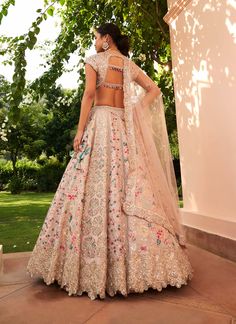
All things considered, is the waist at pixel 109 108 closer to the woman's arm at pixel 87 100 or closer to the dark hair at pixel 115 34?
the woman's arm at pixel 87 100

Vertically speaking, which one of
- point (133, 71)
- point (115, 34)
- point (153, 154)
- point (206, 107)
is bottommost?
point (153, 154)

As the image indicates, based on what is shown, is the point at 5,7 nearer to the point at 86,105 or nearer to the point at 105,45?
the point at 105,45

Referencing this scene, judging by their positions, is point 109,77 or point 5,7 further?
point 5,7

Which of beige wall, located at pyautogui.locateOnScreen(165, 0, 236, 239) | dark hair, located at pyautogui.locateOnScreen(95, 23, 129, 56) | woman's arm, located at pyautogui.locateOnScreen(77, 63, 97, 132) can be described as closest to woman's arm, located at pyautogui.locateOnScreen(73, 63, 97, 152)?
woman's arm, located at pyautogui.locateOnScreen(77, 63, 97, 132)

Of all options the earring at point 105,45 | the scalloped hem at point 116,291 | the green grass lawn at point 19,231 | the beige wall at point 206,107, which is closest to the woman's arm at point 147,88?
the earring at point 105,45

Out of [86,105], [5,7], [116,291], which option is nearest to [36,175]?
[5,7]

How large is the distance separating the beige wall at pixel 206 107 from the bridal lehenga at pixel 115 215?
0.63 m

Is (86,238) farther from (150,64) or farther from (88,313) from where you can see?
(150,64)

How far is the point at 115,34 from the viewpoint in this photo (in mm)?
2703

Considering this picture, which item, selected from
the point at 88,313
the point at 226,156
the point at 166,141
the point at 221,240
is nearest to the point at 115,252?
the point at 88,313

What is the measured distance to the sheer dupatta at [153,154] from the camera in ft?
7.87

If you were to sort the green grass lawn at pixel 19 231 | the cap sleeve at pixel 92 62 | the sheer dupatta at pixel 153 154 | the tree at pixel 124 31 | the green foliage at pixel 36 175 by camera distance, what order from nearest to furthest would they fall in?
the sheer dupatta at pixel 153 154
the cap sleeve at pixel 92 62
the green grass lawn at pixel 19 231
the tree at pixel 124 31
the green foliage at pixel 36 175

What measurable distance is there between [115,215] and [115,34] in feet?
4.84

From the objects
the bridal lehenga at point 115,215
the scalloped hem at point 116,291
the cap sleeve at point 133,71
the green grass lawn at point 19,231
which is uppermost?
the cap sleeve at point 133,71
